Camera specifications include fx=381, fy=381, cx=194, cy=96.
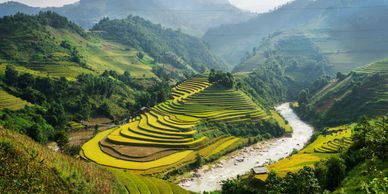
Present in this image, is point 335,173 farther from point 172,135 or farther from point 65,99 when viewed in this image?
point 65,99

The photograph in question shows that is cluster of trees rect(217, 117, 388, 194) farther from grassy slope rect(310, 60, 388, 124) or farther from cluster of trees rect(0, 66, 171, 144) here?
grassy slope rect(310, 60, 388, 124)

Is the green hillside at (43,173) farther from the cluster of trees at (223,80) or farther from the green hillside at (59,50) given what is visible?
the green hillside at (59,50)

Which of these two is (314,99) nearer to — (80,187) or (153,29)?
(80,187)

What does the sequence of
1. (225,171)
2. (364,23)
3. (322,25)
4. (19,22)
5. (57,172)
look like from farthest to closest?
(322,25), (364,23), (19,22), (225,171), (57,172)

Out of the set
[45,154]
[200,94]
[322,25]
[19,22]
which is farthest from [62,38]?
[322,25]

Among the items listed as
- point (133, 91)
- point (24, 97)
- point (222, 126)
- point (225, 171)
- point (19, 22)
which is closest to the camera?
point (225, 171)

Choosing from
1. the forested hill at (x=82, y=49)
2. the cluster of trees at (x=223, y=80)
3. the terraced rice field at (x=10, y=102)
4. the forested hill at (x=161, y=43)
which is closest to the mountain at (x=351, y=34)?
the forested hill at (x=161, y=43)

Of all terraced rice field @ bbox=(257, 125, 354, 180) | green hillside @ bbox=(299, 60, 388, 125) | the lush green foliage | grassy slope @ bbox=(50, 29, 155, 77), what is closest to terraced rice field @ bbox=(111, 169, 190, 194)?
terraced rice field @ bbox=(257, 125, 354, 180)

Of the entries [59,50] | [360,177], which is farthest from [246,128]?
[59,50]
